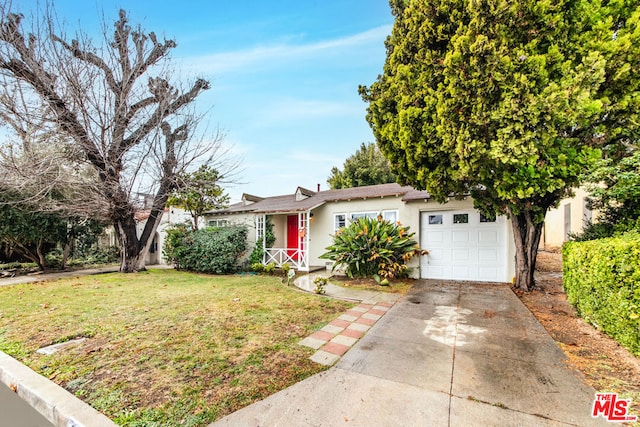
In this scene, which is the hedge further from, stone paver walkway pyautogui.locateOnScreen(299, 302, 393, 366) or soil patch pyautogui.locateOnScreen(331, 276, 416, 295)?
soil patch pyautogui.locateOnScreen(331, 276, 416, 295)

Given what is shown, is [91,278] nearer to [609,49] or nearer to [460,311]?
[460,311]

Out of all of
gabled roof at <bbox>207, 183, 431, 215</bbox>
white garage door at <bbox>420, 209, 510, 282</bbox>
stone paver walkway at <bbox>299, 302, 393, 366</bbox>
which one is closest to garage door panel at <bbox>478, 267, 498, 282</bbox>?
white garage door at <bbox>420, 209, 510, 282</bbox>

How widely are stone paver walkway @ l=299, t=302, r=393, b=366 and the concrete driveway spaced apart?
0.51 ft

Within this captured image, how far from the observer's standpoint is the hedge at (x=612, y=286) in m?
3.25

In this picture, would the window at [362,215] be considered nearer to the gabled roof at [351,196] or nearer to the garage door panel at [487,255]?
the gabled roof at [351,196]

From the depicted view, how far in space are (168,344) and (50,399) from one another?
4.37 feet

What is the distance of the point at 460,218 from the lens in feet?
28.9

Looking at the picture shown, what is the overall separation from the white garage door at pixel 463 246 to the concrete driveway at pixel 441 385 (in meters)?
4.11

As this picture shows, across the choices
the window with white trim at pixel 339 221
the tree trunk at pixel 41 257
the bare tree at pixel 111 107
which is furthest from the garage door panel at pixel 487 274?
the tree trunk at pixel 41 257

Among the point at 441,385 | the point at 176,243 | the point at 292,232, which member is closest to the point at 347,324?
the point at 441,385

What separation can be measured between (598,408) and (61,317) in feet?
26.2

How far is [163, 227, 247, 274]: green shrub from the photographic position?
10969 mm

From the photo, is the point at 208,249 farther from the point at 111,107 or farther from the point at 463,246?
the point at 463,246

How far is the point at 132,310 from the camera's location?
18.2 ft
